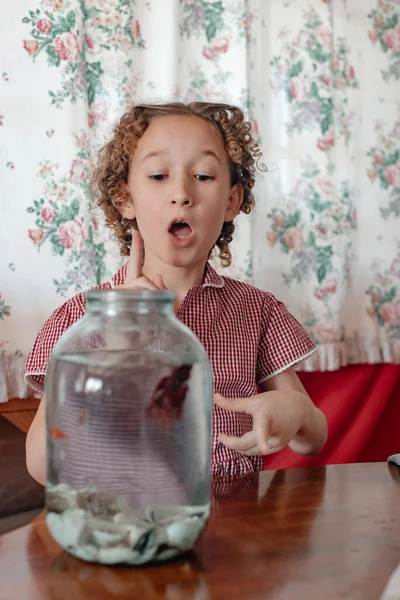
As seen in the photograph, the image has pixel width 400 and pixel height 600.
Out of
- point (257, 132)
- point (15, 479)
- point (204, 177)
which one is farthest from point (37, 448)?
point (257, 132)

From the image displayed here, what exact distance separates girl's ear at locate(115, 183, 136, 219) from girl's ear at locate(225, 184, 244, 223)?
0.56 feet

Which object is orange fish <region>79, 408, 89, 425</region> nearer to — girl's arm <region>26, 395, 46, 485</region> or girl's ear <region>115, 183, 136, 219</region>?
girl's arm <region>26, 395, 46, 485</region>

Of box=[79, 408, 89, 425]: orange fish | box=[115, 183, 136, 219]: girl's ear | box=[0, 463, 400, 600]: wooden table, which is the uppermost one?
box=[115, 183, 136, 219]: girl's ear

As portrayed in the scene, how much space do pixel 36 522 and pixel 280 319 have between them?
698 millimetres

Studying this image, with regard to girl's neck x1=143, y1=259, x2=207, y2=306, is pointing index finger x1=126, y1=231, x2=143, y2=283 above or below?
above

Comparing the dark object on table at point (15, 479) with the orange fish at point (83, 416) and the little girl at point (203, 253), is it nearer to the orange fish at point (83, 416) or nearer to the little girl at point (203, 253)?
the little girl at point (203, 253)

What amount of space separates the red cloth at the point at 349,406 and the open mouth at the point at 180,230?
33.5 inches

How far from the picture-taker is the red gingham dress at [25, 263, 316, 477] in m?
1.12

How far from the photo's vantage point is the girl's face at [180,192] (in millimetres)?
1128

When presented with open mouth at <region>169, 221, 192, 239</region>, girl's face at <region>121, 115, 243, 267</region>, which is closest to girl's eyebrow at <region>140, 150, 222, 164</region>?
girl's face at <region>121, 115, 243, 267</region>

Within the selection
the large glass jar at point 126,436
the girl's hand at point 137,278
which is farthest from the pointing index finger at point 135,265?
the large glass jar at point 126,436

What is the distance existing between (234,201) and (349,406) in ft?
2.72

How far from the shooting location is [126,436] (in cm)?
52

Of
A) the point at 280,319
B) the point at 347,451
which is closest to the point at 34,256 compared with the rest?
the point at 280,319
